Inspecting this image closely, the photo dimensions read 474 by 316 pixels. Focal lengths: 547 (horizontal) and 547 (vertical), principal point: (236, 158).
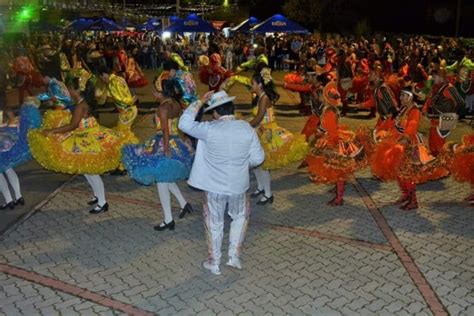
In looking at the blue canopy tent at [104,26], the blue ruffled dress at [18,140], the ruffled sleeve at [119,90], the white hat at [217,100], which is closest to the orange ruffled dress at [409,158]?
the white hat at [217,100]

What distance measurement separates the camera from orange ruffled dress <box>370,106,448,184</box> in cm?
713

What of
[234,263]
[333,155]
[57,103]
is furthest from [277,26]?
[234,263]

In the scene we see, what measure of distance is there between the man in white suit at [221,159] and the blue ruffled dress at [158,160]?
1133mm

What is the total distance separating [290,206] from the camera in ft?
25.4

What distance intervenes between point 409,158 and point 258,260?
2.60m

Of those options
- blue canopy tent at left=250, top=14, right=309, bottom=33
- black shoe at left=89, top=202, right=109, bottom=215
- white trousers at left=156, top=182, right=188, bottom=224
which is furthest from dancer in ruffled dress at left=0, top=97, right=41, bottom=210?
blue canopy tent at left=250, top=14, right=309, bottom=33

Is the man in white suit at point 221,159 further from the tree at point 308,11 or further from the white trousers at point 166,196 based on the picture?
the tree at point 308,11

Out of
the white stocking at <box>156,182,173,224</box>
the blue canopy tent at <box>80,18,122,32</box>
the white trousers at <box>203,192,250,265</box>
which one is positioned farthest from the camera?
the blue canopy tent at <box>80,18,122,32</box>

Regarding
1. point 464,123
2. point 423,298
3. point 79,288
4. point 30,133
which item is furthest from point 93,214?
point 464,123

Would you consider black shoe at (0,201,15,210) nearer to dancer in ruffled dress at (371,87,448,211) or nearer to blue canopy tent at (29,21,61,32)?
dancer in ruffled dress at (371,87,448,211)

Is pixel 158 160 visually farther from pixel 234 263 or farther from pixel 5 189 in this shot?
pixel 5 189

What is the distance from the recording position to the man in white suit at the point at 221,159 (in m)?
5.04

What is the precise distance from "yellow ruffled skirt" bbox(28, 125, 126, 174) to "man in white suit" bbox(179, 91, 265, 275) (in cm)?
214

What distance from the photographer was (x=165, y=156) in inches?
252
